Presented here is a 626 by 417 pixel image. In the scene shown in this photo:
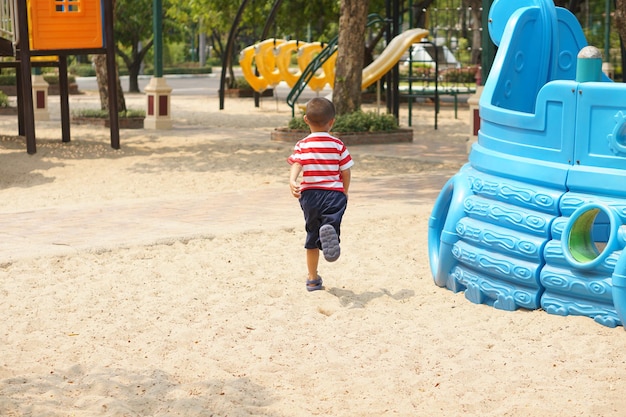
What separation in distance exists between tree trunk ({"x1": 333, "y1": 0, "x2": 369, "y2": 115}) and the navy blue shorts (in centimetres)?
1040

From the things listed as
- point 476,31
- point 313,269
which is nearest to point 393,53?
point 313,269

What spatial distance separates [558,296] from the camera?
5.45 meters

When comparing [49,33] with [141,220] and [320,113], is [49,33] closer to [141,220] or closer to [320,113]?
[141,220]

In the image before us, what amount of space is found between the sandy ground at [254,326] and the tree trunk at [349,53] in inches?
249

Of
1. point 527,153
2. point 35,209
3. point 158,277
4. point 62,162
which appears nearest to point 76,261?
point 158,277

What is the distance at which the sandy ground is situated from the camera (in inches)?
174

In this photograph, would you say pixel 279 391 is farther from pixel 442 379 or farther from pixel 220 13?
pixel 220 13

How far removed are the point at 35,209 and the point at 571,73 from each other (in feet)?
16.5

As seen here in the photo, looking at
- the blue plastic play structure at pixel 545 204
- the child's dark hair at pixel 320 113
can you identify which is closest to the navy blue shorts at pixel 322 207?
the child's dark hair at pixel 320 113

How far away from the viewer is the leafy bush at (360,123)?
15750 millimetres

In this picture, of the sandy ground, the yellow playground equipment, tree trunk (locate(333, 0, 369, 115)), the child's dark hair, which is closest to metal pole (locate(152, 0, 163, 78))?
tree trunk (locate(333, 0, 369, 115))

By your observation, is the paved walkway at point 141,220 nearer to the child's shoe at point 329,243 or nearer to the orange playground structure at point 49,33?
the child's shoe at point 329,243

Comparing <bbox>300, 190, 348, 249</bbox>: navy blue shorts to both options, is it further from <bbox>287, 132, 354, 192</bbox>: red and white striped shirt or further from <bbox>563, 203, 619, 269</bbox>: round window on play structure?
<bbox>563, 203, 619, 269</bbox>: round window on play structure

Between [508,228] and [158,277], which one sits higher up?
[508,228]
